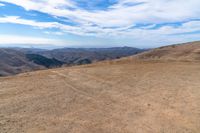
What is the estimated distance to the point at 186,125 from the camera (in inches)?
388

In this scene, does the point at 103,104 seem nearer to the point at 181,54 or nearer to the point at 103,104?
the point at 103,104

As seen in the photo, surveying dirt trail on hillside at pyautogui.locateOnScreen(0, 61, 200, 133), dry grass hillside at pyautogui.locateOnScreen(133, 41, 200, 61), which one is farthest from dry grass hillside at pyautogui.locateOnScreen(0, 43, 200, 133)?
dry grass hillside at pyautogui.locateOnScreen(133, 41, 200, 61)

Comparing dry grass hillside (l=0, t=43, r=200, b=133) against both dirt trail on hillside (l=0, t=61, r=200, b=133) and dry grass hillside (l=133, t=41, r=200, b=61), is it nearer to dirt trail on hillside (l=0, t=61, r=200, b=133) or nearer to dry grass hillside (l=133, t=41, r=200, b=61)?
dirt trail on hillside (l=0, t=61, r=200, b=133)

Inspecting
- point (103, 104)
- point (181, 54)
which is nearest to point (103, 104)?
point (103, 104)

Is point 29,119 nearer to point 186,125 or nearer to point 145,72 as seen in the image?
point 186,125

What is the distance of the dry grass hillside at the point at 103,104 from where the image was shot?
31.8 ft

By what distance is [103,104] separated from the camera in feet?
41.6

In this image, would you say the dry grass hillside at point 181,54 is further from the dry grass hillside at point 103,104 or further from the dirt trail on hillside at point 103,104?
the dirt trail on hillside at point 103,104

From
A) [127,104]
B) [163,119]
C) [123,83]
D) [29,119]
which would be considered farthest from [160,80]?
[29,119]

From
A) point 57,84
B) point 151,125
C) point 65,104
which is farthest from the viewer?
point 57,84

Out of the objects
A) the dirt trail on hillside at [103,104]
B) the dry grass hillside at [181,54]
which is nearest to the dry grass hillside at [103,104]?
the dirt trail on hillside at [103,104]

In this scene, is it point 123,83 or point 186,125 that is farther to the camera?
point 123,83

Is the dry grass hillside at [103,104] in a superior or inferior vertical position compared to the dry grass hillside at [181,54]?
inferior

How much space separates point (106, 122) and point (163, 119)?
234cm
